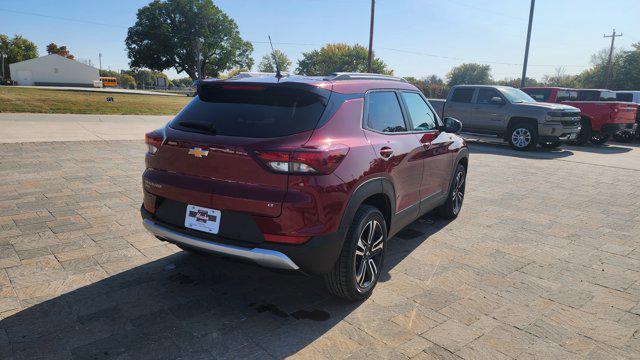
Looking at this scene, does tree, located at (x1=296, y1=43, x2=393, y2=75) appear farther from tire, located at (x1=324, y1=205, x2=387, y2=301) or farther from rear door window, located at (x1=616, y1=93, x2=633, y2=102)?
tire, located at (x1=324, y1=205, x2=387, y2=301)

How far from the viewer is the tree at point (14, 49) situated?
88.7 meters

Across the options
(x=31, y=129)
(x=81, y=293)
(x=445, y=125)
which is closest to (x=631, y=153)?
(x=445, y=125)

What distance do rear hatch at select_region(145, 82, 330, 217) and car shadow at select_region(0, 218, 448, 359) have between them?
480mm

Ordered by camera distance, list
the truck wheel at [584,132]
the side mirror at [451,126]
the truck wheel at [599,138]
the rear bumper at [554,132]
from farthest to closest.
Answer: the truck wheel at [599,138], the truck wheel at [584,132], the rear bumper at [554,132], the side mirror at [451,126]

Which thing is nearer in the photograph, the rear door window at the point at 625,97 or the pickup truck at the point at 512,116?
the pickup truck at the point at 512,116

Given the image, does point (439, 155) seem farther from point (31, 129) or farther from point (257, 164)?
point (31, 129)

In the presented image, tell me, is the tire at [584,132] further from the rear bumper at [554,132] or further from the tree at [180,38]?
the tree at [180,38]

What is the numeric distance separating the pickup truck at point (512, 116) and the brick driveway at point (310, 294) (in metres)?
7.77

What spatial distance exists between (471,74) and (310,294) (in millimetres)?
105589

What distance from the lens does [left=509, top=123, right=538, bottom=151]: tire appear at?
512 inches

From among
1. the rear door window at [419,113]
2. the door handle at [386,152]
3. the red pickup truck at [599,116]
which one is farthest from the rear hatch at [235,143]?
the red pickup truck at [599,116]

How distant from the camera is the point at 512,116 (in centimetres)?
1329

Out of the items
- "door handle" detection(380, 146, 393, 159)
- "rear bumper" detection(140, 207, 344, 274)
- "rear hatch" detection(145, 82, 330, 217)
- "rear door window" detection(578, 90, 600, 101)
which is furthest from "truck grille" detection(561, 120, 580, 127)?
"rear bumper" detection(140, 207, 344, 274)

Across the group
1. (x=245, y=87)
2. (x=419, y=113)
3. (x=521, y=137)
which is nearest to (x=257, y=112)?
(x=245, y=87)
